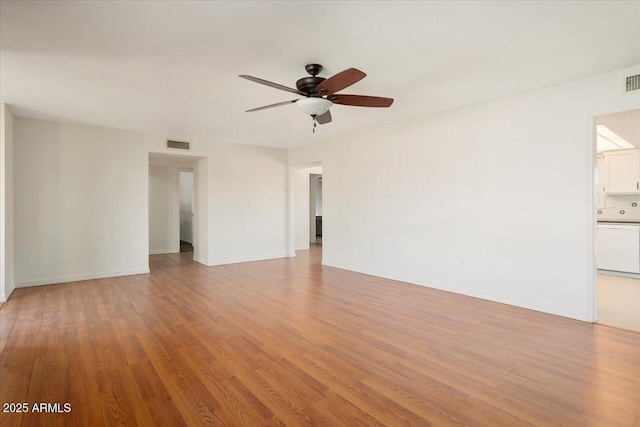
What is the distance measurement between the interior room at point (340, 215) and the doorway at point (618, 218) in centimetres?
4

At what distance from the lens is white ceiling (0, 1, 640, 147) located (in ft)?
6.98

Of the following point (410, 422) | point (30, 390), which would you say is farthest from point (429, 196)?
point (30, 390)

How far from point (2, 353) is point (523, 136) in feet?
18.6

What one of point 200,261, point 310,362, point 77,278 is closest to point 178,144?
point 200,261

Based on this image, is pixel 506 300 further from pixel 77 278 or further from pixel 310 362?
pixel 77 278

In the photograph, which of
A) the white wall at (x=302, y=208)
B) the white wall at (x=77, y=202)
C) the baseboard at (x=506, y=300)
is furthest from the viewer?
the white wall at (x=302, y=208)

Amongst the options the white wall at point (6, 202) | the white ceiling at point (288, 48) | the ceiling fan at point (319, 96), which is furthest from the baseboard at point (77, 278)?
the ceiling fan at point (319, 96)

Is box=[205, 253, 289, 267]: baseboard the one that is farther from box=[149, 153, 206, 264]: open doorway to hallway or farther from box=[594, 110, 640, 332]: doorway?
box=[594, 110, 640, 332]: doorway

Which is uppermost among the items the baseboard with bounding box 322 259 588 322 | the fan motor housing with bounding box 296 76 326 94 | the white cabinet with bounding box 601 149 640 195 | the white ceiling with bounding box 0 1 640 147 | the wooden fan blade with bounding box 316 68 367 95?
the white ceiling with bounding box 0 1 640 147

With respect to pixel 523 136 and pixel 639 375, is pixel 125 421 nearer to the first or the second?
pixel 639 375

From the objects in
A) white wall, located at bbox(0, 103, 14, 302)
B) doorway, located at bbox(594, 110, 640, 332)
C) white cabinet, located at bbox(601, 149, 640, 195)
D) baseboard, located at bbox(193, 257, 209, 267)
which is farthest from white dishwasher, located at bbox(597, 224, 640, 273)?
white wall, located at bbox(0, 103, 14, 302)

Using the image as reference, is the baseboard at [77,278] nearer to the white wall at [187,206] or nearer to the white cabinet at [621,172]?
the white wall at [187,206]

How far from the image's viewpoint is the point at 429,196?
4711 millimetres

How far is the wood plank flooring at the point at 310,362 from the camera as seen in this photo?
1.82 meters
